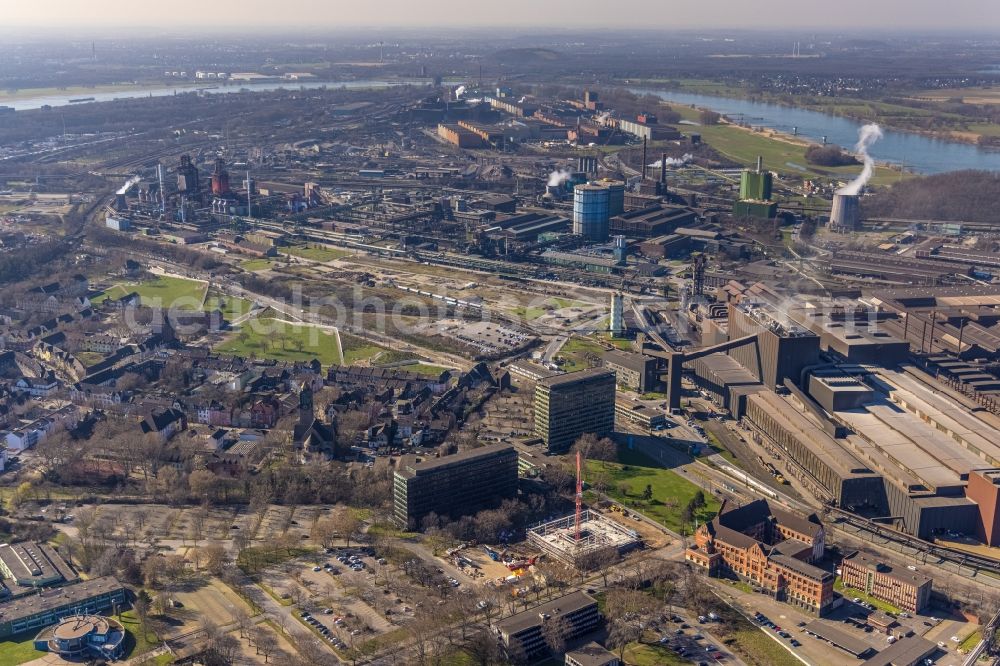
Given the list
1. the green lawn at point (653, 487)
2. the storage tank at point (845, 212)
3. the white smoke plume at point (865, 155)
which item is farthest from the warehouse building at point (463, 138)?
the green lawn at point (653, 487)

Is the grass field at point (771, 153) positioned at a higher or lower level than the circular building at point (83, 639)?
higher

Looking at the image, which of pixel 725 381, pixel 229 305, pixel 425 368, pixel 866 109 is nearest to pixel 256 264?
pixel 229 305

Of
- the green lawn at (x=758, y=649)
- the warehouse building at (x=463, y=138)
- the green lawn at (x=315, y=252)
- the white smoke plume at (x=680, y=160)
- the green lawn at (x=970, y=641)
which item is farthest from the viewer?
the warehouse building at (x=463, y=138)

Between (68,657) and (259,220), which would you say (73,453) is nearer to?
(68,657)

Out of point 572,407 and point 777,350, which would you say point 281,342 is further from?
point 777,350

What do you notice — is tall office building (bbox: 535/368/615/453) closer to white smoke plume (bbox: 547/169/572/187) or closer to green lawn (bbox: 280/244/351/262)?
green lawn (bbox: 280/244/351/262)

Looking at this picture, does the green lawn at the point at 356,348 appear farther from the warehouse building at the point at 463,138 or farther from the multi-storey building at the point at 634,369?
the warehouse building at the point at 463,138
